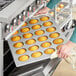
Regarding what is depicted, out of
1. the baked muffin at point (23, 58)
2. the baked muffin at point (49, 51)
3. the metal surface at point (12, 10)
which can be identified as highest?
the metal surface at point (12, 10)

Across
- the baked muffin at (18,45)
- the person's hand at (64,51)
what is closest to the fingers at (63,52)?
the person's hand at (64,51)

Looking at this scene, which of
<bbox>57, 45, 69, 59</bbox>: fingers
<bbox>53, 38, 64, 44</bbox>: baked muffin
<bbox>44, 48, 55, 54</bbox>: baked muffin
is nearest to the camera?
<bbox>57, 45, 69, 59</bbox>: fingers

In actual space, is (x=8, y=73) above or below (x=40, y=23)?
below

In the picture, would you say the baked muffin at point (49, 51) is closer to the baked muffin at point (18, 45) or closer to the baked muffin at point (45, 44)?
the baked muffin at point (45, 44)

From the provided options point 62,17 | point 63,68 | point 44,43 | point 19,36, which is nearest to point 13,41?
point 19,36

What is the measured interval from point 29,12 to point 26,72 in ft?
2.00

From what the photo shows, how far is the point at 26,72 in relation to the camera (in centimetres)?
241

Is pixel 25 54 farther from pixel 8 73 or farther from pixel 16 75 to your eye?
pixel 8 73

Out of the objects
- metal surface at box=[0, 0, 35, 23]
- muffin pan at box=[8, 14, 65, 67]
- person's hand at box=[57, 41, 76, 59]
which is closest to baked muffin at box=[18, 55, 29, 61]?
muffin pan at box=[8, 14, 65, 67]

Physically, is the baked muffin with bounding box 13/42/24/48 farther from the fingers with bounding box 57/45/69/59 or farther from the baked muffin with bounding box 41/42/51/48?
the fingers with bounding box 57/45/69/59

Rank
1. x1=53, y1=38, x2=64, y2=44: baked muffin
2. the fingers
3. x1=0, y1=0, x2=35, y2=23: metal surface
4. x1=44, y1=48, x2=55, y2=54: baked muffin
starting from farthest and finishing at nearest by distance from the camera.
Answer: x1=53, y1=38, x2=64, y2=44: baked muffin, x1=44, y1=48, x2=55, y2=54: baked muffin, the fingers, x1=0, y1=0, x2=35, y2=23: metal surface

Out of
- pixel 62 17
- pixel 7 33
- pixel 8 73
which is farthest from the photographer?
pixel 62 17

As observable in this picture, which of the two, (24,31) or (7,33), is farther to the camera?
(24,31)

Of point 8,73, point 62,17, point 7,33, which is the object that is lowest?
point 8,73
